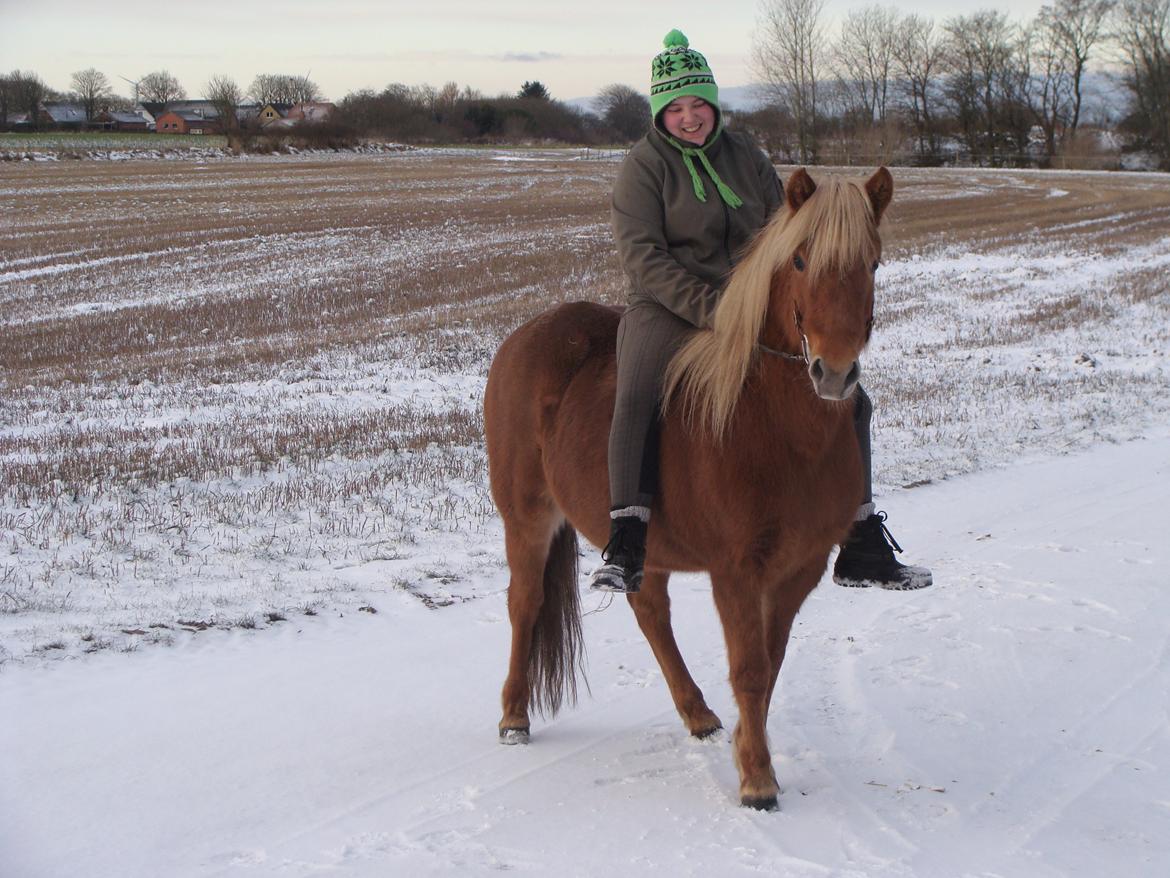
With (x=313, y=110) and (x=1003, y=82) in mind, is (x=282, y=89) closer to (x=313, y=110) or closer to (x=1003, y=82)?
(x=313, y=110)

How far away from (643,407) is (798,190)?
3.18 feet

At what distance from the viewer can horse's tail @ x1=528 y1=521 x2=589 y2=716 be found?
15.5 feet

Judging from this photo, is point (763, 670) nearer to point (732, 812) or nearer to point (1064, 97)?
point (732, 812)

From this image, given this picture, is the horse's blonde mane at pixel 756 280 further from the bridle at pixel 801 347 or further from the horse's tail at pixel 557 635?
the horse's tail at pixel 557 635

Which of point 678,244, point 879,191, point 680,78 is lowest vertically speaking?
point 678,244

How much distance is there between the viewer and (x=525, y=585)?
15.5 ft

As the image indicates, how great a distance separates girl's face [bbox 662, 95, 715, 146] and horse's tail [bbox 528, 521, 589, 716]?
175cm

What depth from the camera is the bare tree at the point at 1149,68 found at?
2522 inches

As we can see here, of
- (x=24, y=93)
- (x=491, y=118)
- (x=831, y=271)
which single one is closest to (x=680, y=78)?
(x=831, y=271)

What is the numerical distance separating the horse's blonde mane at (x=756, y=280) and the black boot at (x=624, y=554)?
17.6 inches

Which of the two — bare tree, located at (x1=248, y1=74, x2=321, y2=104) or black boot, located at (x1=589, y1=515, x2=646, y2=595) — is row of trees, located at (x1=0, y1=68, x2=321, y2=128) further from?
black boot, located at (x1=589, y1=515, x2=646, y2=595)

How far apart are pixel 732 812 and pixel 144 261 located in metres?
23.5

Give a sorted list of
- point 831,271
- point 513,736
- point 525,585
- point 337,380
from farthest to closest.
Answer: point 337,380, point 525,585, point 513,736, point 831,271

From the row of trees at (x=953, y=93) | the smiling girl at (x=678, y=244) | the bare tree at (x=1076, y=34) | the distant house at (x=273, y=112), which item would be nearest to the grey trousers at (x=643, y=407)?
the smiling girl at (x=678, y=244)
